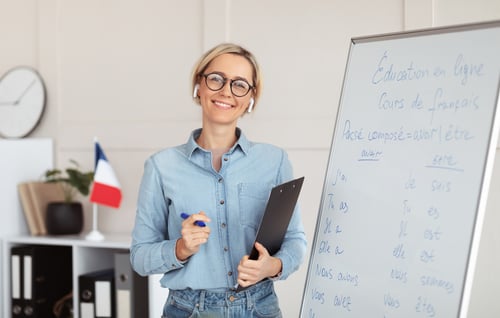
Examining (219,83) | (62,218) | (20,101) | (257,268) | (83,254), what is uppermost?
(219,83)

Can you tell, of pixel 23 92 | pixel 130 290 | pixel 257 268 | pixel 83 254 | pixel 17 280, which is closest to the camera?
pixel 257 268

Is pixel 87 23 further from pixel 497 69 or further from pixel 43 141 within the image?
pixel 497 69

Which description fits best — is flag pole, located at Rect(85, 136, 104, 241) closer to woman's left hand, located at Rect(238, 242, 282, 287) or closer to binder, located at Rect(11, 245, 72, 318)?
binder, located at Rect(11, 245, 72, 318)

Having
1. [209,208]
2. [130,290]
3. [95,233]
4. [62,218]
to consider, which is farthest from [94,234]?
[209,208]

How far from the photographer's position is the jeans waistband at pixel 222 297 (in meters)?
1.83

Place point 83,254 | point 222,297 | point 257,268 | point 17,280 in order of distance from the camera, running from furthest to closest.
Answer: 1. point 17,280
2. point 83,254
3. point 222,297
4. point 257,268

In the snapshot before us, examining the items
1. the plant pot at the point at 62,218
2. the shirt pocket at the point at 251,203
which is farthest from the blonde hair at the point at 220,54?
the plant pot at the point at 62,218

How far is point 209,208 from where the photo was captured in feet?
6.24

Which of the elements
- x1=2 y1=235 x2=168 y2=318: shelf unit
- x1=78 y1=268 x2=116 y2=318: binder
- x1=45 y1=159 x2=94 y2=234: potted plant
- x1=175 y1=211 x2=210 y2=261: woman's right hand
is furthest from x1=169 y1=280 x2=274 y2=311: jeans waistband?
x1=45 y1=159 x2=94 y2=234: potted plant

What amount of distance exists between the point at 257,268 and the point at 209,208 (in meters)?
0.25

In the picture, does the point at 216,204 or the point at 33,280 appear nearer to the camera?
the point at 216,204

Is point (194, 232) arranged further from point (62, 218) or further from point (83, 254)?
point (62, 218)

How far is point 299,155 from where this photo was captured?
10.2 feet

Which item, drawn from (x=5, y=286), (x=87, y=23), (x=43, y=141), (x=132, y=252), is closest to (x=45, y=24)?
(x=87, y=23)
